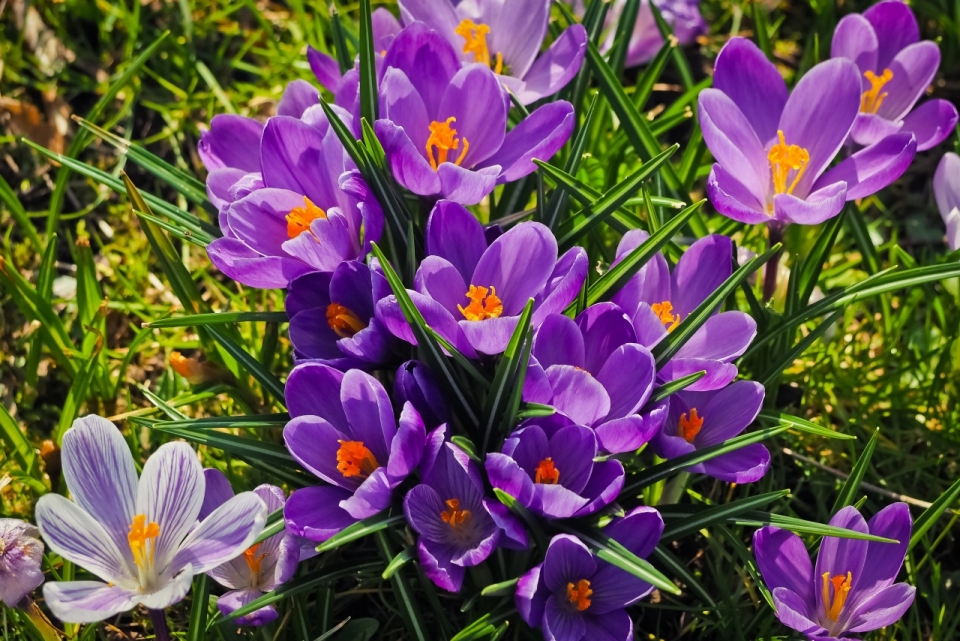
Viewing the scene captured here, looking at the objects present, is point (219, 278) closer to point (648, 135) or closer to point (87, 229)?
point (87, 229)

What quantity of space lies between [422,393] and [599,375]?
0.28m

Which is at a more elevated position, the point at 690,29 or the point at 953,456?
the point at 690,29

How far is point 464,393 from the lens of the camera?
1440 millimetres

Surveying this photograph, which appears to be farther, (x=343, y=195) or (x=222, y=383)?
(x=222, y=383)

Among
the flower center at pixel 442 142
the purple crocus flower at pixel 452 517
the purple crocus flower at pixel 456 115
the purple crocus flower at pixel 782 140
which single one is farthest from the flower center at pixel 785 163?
the purple crocus flower at pixel 452 517

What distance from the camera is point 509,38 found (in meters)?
1.89

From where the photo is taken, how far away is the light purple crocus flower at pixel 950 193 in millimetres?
1790

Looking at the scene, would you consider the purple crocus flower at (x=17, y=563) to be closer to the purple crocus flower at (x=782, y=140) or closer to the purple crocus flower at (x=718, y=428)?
the purple crocus flower at (x=718, y=428)

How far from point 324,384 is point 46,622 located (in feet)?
2.14

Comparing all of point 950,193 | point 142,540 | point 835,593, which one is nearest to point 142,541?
point 142,540

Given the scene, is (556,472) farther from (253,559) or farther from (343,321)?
(253,559)

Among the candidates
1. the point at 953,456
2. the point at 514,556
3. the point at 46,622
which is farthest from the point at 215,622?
the point at 953,456

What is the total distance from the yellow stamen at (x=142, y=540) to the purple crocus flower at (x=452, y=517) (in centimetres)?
38

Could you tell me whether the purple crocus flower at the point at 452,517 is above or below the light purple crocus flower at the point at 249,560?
above
